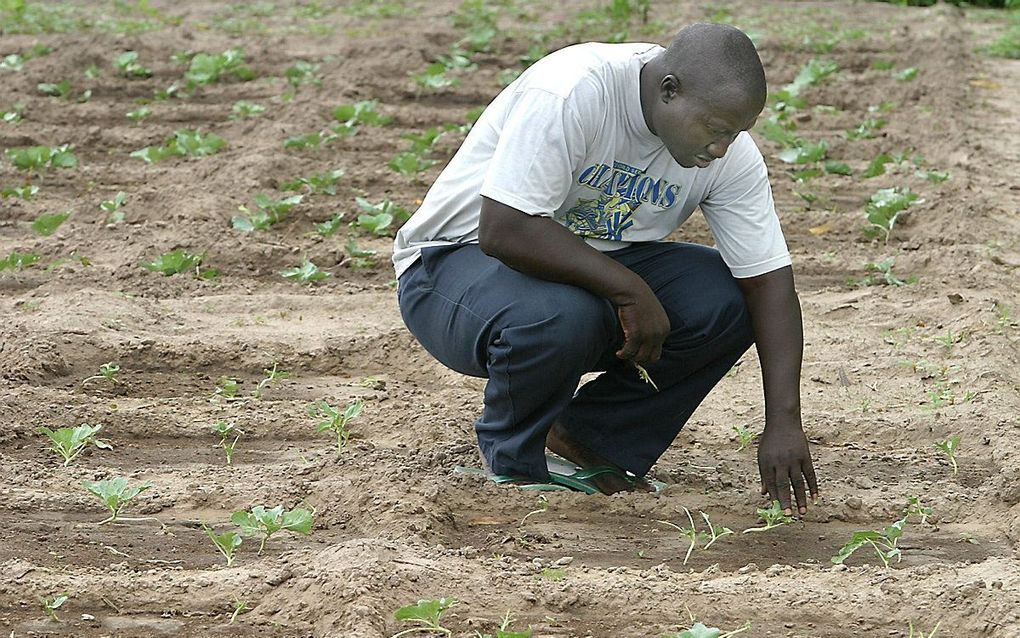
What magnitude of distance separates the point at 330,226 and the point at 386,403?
1.62 metres

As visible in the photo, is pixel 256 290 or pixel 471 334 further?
pixel 256 290

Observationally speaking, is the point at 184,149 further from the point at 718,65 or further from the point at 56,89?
the point at 718,65

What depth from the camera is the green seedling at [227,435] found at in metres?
3.39

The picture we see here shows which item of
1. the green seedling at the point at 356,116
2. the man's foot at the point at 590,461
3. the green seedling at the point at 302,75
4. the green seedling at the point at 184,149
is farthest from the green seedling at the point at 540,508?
the green seedling at the point at 302,75

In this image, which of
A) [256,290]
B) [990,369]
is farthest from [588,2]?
[990,369]

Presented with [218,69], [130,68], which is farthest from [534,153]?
[130,68]

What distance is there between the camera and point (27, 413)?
3.51 metres

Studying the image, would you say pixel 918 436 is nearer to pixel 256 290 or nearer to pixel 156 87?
pixel 256 290

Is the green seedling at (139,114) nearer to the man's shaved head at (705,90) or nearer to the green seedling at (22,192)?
the green seedling at (22,192)

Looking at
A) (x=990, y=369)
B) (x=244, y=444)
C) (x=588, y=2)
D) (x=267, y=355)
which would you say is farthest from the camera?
(x=588, y=2)

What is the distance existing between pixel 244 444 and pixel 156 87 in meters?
4.63

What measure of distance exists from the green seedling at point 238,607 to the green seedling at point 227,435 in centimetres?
77

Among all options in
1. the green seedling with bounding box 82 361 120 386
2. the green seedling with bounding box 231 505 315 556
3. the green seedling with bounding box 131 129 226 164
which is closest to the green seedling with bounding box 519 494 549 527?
the green seedling with bounding box 231 505 315 556

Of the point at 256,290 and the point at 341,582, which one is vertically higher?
the point at 341,582
